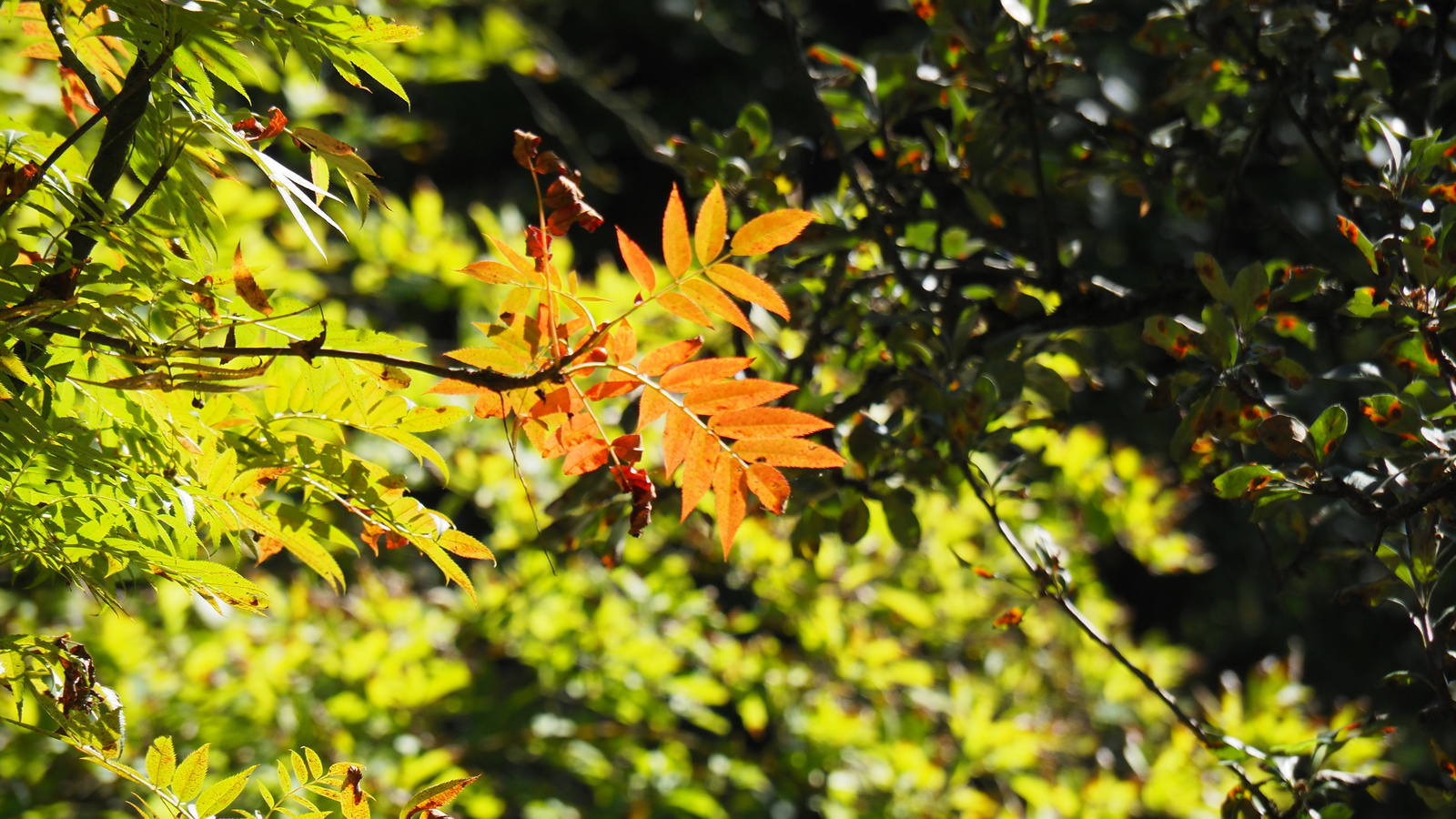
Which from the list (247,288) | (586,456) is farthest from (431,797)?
(247,288)

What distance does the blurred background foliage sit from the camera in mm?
1062

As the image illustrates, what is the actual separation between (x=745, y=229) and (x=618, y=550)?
0.62 metres

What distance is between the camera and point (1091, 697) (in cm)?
256

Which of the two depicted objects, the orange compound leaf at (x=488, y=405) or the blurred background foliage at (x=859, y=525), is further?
the blurred background foliage at (x=859, y=525)

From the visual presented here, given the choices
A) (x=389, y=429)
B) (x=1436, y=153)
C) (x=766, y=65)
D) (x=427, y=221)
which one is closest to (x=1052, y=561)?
(x=1436, y=153)

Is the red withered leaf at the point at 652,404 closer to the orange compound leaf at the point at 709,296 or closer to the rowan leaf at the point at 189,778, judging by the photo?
the orange compound leaf at the point at 709,296

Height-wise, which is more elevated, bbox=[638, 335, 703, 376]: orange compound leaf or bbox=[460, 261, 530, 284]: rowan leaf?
bbox=[460, 261, 530, 284]: rowan leaf

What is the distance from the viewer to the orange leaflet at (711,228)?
2.15 feet

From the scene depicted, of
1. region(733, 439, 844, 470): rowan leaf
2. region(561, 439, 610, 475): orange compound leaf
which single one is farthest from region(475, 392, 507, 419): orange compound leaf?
region(733, 439, 844, 470): rowan leaf

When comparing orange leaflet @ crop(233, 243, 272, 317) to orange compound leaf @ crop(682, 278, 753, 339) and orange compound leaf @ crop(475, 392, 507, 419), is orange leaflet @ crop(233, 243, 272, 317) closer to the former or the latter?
orange compound leaf @ crop(475, 392, 507, 419)

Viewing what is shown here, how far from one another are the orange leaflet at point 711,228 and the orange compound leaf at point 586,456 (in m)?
0.14

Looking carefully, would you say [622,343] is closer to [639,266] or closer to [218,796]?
[639,266]

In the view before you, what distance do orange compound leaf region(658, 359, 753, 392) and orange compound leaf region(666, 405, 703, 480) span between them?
19 mm

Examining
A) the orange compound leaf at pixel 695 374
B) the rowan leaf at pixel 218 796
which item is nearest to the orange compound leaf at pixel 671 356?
the orange compound leaf at pixel 695 374
